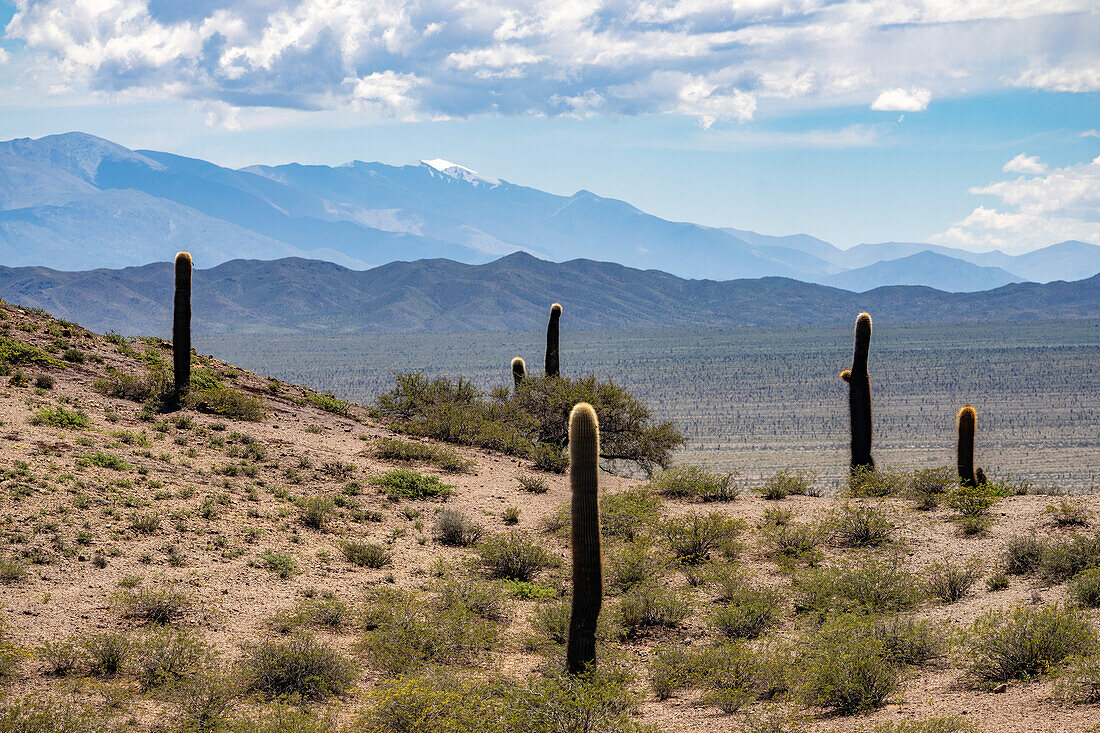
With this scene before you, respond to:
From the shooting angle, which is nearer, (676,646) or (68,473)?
(676,646)

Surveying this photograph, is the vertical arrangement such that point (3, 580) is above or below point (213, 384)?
below

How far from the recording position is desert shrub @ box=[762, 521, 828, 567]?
49.5 ft

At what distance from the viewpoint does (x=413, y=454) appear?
2253 centimetres

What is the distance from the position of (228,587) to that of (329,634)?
2.15 m

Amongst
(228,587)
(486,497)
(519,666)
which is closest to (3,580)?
(228,587)

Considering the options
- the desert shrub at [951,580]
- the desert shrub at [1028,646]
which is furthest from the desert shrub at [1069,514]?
the desert shrub at [1028,646]

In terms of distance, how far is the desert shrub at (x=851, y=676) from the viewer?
9242 millimetres

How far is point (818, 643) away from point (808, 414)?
187ft

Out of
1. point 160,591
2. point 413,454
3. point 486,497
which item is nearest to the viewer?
point 160,591

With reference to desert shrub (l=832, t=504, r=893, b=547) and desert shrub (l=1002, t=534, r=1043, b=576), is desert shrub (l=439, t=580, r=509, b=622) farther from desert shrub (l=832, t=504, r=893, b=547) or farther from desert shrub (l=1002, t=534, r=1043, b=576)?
desert shrub (l=1002, t=534, r=1043, b=576)

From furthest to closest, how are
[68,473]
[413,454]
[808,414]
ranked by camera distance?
[808,414] < [413,454] < [68,473]

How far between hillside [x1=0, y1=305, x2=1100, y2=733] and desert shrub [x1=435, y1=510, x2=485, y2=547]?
11.8 inches

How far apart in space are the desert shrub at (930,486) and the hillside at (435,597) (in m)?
0.10

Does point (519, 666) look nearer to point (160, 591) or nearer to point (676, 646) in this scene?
point (676, 646)
